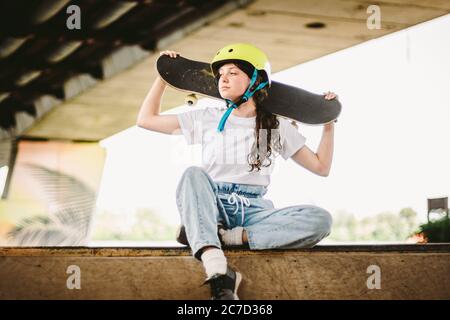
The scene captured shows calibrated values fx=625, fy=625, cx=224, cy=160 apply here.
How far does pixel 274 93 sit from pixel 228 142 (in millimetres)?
602

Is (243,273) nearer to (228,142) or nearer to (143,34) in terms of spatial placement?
(228,142)

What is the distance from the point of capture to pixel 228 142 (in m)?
3.39

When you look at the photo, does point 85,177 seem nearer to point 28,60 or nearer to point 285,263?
point 28,60

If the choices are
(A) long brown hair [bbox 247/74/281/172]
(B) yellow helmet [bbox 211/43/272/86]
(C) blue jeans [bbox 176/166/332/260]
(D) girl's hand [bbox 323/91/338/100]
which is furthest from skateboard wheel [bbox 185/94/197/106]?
(D) girl's hand [bbox 323/91/338/100]

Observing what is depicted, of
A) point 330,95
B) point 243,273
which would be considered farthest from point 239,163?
point 330,95

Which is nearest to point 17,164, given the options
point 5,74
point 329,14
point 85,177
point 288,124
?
point 85,177

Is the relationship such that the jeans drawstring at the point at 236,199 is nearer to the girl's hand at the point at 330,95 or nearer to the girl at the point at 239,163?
the girl at the point at 239,163

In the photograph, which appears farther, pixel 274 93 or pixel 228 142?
pixel 274 93

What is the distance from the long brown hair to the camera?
338 cm

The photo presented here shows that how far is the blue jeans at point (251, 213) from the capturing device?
307cm

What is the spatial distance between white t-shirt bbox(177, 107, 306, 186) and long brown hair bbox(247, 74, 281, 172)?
0.08 ft
